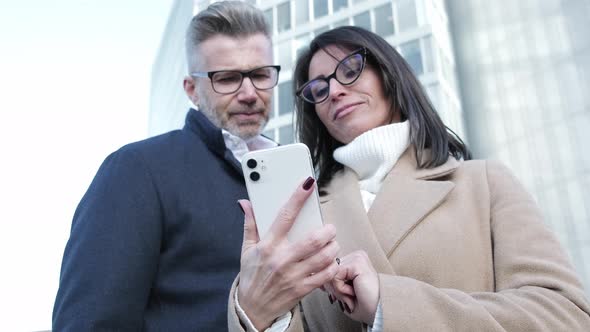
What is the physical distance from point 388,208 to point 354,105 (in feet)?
1.90

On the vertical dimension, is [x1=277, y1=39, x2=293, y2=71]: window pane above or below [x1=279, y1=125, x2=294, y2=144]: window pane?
above

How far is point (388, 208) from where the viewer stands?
186 centimetres

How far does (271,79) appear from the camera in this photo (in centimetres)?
265

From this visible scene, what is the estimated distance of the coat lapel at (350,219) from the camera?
Answer: 5.51 feet

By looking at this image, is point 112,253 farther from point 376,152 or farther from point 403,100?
point 403,100

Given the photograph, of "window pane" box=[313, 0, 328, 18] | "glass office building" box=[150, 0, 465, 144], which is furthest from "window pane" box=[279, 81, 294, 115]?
"window pane" box=[313, 0, 328, 18]

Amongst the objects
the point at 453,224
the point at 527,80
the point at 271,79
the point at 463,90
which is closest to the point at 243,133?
the point at 271,79

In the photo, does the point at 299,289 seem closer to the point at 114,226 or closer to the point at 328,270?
the point at 328,270

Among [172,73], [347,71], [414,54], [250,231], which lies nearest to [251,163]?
[250,231]

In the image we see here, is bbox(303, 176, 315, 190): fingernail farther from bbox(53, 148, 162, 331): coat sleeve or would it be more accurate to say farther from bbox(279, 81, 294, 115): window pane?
bbox(279, 81, 294, 115): window pane

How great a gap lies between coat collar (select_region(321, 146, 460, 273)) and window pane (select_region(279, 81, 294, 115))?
19.3 meters

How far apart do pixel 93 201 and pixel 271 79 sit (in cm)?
119

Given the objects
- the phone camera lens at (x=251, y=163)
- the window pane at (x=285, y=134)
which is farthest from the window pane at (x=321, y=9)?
the phone camera lens at (x=251, y=163)

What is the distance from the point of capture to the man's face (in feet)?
8.31
